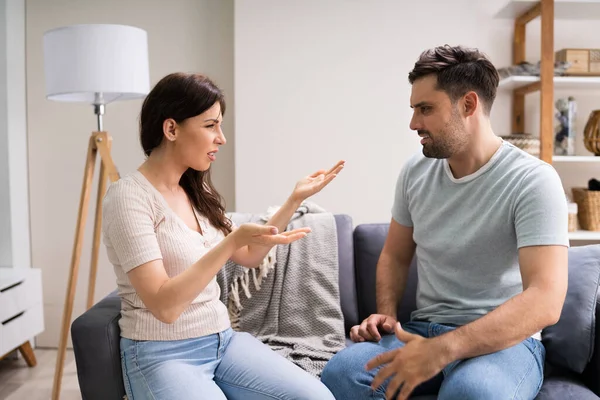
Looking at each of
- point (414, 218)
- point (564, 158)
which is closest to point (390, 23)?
point (564, 158)

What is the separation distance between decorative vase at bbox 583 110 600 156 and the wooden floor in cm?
270

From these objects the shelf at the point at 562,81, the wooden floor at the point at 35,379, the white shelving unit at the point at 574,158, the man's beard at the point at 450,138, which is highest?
the shelf at the point at 562,81

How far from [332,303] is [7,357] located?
6.77 ft

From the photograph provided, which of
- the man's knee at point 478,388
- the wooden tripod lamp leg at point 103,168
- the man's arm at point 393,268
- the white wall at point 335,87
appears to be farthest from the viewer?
the white wall at point 335,87

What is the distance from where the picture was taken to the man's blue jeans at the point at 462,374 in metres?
1.48

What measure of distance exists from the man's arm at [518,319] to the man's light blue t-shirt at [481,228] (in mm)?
74

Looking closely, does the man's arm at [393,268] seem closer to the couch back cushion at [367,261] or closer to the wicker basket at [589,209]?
the couch back cushion at [367,261]

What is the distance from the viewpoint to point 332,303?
2.28 meters

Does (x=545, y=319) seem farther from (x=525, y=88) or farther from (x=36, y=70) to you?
(x=36, y=70)

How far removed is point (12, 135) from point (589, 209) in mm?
2949

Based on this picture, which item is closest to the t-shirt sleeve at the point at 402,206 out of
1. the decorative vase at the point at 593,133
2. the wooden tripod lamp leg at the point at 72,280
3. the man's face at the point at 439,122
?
the man's face at the point at 439,122

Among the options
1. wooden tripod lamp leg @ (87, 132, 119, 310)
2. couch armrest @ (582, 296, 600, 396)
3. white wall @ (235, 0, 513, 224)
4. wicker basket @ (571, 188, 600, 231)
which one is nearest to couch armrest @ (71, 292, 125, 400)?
wooden tripod lamp leg @ (87, 132, 119, 310)

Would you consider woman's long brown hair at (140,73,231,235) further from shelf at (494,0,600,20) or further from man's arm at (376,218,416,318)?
shelf at (494,0,600,20)

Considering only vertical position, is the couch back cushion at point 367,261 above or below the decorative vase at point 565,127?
below
